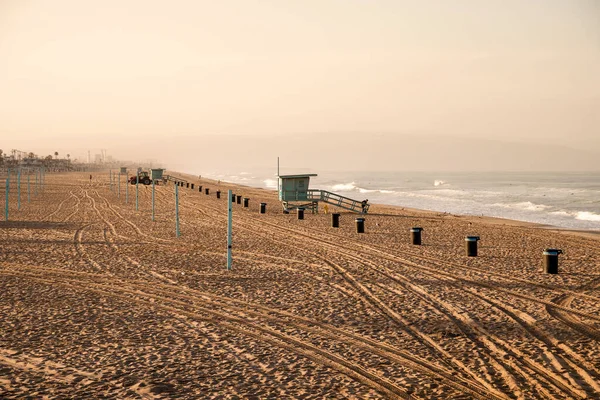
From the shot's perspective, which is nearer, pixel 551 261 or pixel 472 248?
pixel 551 261

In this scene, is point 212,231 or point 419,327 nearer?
point 419,327

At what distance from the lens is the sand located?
6.53m

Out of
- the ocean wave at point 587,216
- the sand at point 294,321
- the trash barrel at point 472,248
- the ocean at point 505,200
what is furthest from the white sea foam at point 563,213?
the trash barrel at point 472,248

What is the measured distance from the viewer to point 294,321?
9.20 meters

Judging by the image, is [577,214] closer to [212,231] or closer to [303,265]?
[212,231]

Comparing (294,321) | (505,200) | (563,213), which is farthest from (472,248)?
(505,200)

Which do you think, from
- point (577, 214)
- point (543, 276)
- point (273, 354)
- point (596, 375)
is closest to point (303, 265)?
point (543, 276)

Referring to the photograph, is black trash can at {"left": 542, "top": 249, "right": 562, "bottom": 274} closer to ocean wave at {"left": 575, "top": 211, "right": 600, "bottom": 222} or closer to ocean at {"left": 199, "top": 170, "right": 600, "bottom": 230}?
ocean at {"left": 199, "top": 170, "right": 600, "bottom": 230}

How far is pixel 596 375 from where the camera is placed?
6711 millimetres

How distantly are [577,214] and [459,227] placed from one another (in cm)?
1988

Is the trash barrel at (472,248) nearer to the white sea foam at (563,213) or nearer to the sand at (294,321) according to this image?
the sand at (294,321)

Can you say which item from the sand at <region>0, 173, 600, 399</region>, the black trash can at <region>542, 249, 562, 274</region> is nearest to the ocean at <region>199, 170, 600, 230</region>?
the black trash can at <region>542, 249, 562, 274</region>

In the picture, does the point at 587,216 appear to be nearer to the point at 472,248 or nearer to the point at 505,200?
the point at 505,200

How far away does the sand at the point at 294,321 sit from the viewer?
6527 millimetres
